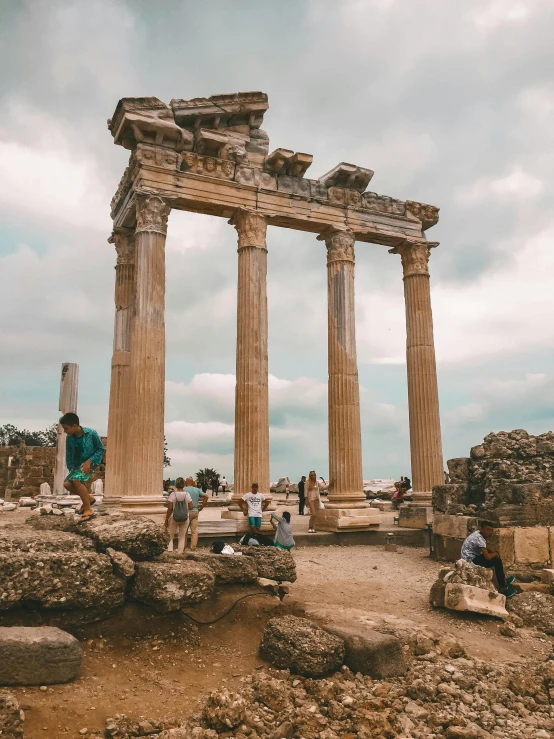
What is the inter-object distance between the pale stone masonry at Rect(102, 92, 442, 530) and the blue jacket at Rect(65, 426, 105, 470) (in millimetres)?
6047

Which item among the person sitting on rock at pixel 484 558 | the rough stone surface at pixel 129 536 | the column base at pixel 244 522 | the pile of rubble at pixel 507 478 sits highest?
the pile of rubble at pixel 507 478

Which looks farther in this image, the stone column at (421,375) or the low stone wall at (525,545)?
the stone column at (421,375)

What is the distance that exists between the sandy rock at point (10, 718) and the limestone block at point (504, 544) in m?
Result: 8.40

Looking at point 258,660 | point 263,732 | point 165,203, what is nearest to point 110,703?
point 263,732

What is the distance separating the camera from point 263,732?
4660mm

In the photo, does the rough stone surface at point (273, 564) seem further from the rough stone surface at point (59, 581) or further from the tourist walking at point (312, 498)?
the tourist walking at point (312, 498)

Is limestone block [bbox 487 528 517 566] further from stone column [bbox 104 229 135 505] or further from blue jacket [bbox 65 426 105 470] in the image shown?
stone column [bbox 104 229 135 505]

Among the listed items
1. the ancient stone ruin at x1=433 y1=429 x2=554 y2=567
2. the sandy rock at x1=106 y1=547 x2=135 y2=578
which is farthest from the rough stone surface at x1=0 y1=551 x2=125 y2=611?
the ancient stone ruin at x1=433 y1=429 x2=554 y2=567

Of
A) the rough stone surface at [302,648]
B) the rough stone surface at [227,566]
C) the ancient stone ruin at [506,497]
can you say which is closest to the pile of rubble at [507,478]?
the ancient stone ruin at [506,497]

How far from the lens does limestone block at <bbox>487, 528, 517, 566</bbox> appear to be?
10312 millimetres

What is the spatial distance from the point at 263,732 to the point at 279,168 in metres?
→ 14.8

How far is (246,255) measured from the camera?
1614 centimetres

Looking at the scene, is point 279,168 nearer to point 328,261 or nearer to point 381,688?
point 328,261

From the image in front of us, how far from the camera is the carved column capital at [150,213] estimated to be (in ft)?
49.3
